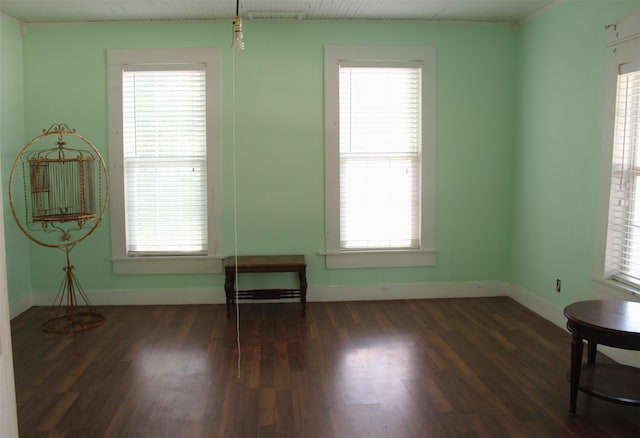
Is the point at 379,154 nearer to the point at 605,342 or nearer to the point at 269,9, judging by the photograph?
the point at 269,9

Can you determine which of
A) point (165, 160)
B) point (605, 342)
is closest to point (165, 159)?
point (165, 160)

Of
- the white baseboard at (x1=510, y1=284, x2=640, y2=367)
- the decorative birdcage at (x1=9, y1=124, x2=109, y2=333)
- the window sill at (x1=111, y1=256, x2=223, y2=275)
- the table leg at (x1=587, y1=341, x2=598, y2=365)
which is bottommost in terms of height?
the white baseboard at (x1=510, y1=284, x2=640, y2=367)

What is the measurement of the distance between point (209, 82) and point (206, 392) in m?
2.88

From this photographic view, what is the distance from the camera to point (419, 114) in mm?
5141

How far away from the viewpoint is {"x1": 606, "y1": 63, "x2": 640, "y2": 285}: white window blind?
11.6 ft

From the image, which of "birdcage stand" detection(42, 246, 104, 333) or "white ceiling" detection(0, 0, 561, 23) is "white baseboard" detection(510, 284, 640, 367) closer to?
"white ceiling" detection(0, 0, 561, 23)

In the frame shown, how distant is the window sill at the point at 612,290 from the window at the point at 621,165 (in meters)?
0.01

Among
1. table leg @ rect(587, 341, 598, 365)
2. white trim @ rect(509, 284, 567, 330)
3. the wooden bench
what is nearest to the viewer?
table leg @ rect(587, 341, 598, 365)

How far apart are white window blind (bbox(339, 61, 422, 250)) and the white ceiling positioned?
0.49 m

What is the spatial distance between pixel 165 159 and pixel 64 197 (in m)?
0.95

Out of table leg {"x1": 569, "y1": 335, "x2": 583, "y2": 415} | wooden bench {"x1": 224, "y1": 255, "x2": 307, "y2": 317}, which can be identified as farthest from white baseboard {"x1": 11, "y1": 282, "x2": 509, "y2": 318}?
table leg {"x1": 569, "y1": 335, "x2": 583, "y2": 415}

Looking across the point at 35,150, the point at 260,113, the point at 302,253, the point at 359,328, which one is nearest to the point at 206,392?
the point at 359,328

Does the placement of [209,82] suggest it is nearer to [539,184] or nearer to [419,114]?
[419,114]

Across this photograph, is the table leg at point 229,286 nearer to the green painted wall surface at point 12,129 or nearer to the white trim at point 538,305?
the green painted wall surface at point 12,129
